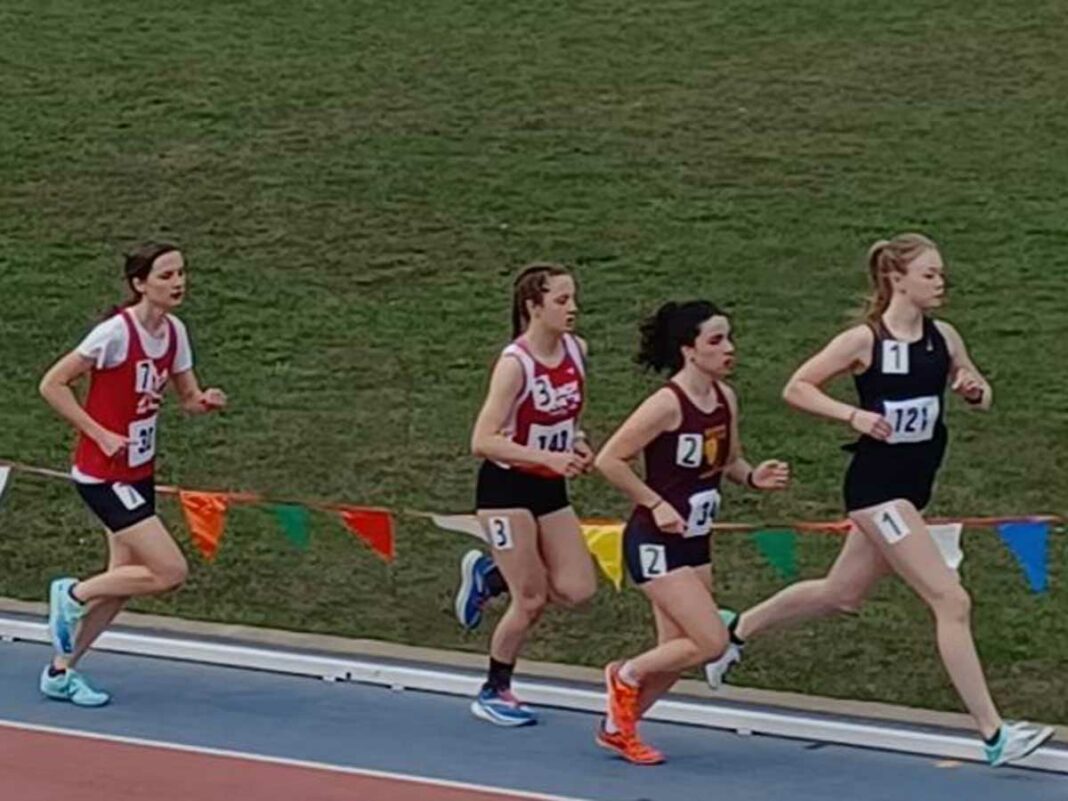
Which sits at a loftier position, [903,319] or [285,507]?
[903,319]

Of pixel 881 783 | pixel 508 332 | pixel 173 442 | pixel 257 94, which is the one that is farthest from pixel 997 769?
pixel 257 94

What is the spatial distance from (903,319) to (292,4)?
19.0 m

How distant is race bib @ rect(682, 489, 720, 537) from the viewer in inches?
411

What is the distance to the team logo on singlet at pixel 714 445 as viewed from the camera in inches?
411

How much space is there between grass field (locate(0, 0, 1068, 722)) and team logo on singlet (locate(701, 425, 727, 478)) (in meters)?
1.87

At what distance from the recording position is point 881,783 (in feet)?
34.0

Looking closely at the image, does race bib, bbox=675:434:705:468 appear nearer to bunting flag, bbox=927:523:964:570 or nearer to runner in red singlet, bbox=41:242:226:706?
bunting flag, bbox=927:523:964:570

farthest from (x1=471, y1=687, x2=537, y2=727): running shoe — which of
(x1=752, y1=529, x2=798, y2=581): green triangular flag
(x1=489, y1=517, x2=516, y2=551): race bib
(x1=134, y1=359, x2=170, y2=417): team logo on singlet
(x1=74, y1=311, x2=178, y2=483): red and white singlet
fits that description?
(x1=134, y1=359, x2=170, y2=417): team logo on singlet

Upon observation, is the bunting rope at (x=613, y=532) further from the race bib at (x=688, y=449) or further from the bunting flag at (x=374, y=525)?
the race bib at (x=688, y=449)

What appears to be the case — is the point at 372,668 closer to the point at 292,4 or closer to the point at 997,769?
the point at 997,769

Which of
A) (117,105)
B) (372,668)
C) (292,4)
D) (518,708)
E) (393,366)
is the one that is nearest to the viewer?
(518,708)

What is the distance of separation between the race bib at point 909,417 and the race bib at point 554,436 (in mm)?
1272

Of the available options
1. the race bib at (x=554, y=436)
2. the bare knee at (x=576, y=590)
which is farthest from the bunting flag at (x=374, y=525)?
the race bib at (x=554, y=436)

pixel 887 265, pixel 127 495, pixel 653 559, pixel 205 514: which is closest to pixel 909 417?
pixel 887 265
